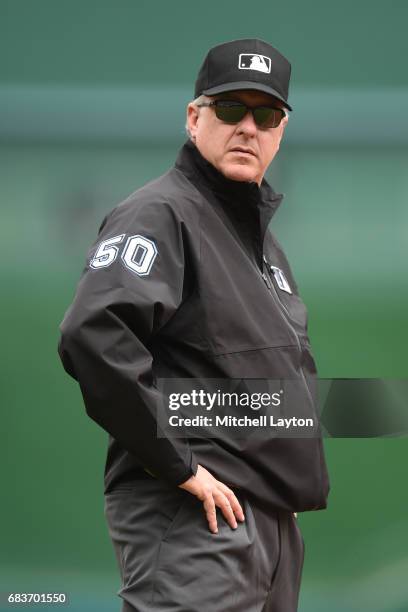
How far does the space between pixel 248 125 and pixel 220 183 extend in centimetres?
13

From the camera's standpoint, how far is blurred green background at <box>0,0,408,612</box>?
277cm

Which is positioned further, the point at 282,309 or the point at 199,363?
the point at 282,309

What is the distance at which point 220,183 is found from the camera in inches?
73.8

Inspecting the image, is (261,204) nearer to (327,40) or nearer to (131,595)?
(131,595)

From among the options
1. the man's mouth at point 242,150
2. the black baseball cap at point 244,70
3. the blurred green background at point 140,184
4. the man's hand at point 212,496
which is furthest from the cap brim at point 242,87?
the blurred green background at point 140,184

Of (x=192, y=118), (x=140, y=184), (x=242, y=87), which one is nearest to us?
(x=242, y=87)

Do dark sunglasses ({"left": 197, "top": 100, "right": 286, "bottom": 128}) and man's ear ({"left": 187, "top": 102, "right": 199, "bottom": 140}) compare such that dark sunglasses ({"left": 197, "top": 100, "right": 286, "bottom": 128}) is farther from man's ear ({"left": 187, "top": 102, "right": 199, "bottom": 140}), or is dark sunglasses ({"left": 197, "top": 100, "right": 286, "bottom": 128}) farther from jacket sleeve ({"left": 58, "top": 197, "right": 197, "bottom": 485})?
jacket sleeve ({"left": 58, "top": 197, "right": 197, "bottom": 485})

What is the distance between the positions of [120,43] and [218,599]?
1712 millimetres

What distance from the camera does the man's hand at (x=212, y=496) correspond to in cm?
166

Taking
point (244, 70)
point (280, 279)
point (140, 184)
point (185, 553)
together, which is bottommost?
point (185, 553)

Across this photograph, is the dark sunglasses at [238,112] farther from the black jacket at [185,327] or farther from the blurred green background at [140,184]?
the blurred green background at [140,184]

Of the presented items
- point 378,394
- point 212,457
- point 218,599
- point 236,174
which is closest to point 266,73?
point 236,174

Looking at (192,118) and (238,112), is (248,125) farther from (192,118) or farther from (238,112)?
(192,118)

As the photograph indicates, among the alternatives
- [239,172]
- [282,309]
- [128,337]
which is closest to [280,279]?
[282,309]
